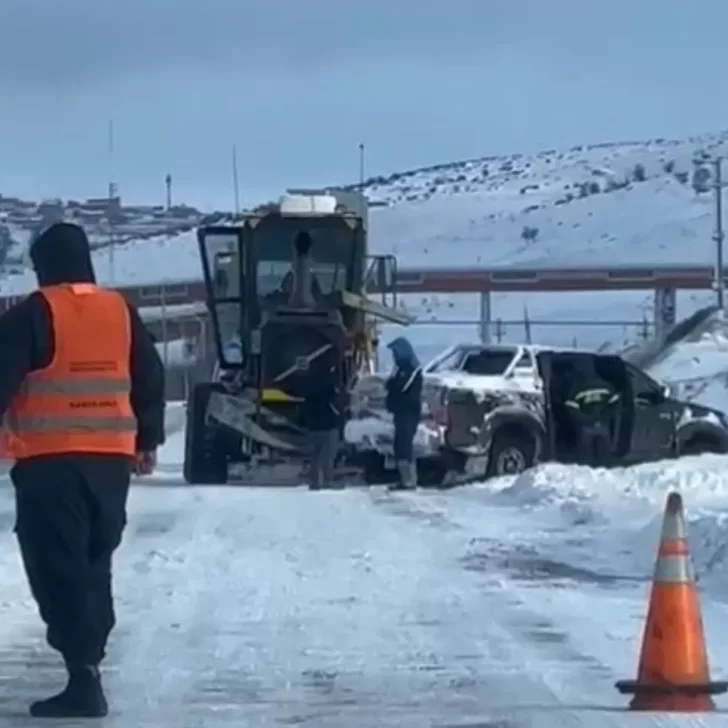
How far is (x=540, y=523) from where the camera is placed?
20094 millimetres

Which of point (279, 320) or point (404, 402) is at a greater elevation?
point (279, 320)

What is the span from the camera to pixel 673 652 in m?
Answer: 9.48

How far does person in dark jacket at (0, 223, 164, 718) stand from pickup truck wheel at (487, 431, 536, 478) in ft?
57.0

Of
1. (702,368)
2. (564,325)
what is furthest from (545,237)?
(702,368)

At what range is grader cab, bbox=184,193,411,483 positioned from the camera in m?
26.5

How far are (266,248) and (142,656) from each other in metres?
16.6

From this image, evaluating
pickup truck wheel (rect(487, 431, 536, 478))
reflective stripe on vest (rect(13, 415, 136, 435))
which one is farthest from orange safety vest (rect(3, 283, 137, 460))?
pickup truck wheel (rect(487, 431, 536, 478))

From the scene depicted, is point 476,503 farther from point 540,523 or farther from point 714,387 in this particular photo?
point 714,387

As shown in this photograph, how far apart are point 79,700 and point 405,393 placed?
16230 mm

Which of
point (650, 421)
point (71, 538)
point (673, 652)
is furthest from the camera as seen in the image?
point (650, 421)

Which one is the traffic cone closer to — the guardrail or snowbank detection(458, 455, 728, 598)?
snowbank detection(458, 455, 728, 598)

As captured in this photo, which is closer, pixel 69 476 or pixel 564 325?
pixel 69 476

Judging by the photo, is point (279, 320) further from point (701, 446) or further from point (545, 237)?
point (545, 237)

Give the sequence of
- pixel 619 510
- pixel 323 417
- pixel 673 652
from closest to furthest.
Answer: pixel 673 652
pixel 619 510
pixel 323 417
